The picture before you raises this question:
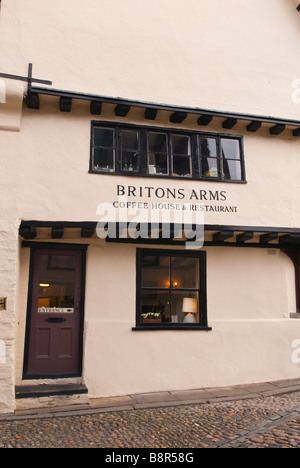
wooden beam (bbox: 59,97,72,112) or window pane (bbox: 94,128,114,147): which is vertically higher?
wooden beam (bbox: 59,97,72,112)

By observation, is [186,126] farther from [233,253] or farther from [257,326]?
[257,326]

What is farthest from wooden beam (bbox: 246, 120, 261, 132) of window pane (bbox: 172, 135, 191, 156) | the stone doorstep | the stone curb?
the stone doorstep

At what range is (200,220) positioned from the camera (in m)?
7.56

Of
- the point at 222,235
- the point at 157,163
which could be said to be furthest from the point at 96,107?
the point at 222,235

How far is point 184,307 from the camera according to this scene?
788 centimetres

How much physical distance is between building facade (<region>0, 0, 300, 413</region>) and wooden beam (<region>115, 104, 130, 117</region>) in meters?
0.03

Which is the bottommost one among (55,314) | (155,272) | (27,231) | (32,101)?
(55,314)

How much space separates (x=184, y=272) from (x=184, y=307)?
0.73m

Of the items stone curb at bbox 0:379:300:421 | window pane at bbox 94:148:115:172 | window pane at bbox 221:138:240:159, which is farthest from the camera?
window pane at bbox 221:138:240:159

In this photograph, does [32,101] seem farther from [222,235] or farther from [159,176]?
[222,235]

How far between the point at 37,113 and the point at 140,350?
16.2 ft

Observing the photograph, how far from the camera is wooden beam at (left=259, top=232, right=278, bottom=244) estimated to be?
782 cm

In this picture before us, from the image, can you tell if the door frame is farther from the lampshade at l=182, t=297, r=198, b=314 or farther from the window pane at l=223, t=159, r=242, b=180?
the window pane at l=223, t=159, r=242, b=180

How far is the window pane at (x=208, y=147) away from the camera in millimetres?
8116
